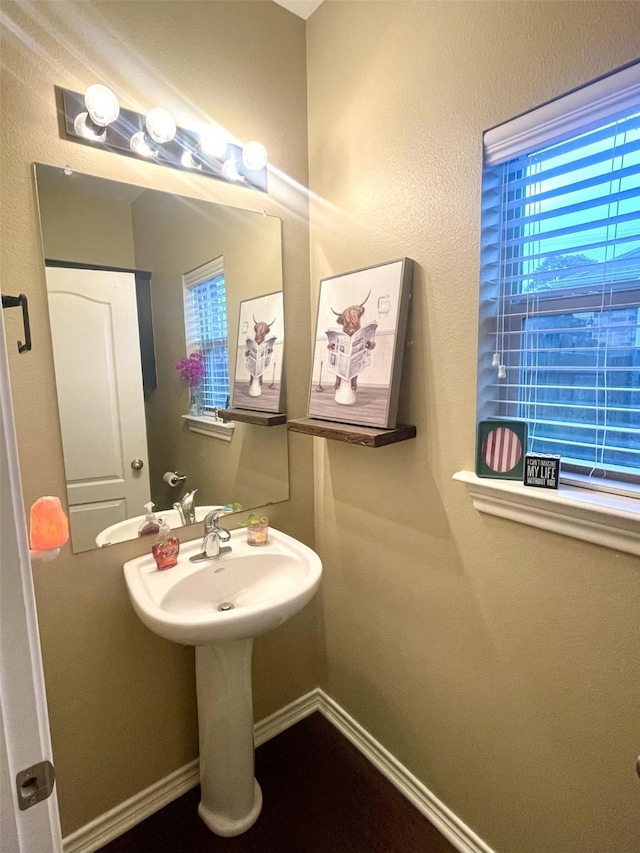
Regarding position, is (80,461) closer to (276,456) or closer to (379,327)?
(276,456)

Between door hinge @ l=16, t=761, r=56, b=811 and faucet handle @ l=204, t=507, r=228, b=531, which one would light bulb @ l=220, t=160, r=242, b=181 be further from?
door hinge @ l=16, t=761, r=56, b=811

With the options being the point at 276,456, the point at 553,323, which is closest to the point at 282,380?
the point at 276,456

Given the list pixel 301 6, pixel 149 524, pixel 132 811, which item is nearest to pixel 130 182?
pixel 301 6

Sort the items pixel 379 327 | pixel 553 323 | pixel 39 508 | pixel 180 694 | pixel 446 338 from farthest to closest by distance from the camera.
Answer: pixel 180 694, pixel 379 327, pixel 446 338, pixel 553 323, pixel 39 508

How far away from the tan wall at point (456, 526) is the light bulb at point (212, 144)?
0.36m

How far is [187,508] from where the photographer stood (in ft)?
4.65

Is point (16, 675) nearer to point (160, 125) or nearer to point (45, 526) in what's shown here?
point (45, 526)

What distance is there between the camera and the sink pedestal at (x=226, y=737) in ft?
4.29

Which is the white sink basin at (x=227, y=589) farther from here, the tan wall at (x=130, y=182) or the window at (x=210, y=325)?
the window at (x=210, y=325)

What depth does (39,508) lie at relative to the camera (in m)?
0.81

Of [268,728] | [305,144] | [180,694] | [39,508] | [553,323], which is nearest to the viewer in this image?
[39,508]

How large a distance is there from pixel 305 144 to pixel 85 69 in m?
0.72

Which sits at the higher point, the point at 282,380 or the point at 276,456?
the point at 282,380

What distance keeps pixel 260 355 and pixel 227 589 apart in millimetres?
807
